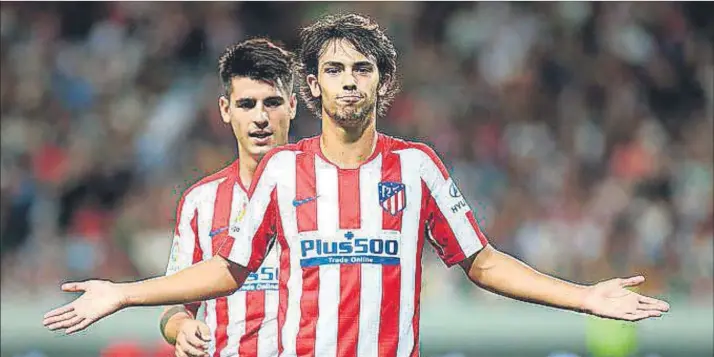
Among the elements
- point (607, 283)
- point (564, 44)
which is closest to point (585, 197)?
point (564, 44)

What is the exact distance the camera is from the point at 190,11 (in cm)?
1418

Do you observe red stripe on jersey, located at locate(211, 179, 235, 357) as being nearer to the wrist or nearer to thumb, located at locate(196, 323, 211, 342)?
thumb, located at locate(196, 323, 211, 342)

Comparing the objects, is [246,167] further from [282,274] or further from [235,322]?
[282,274]

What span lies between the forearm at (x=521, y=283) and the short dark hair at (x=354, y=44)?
715mm

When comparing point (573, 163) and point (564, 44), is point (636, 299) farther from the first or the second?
point (564, 44)

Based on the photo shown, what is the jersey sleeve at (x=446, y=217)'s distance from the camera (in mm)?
4980

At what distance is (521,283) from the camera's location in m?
4.93

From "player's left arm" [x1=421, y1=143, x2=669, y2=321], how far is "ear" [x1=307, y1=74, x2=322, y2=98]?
0.45m

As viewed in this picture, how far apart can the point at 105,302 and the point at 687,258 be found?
7755 mm

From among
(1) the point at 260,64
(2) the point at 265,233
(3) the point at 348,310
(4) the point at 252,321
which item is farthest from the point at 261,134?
(3) the point at 348,310

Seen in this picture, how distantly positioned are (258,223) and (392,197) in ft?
1.64

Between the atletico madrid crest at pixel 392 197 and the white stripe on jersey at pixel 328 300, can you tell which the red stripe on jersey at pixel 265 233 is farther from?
the atletico madrid crest at pixel 392 197

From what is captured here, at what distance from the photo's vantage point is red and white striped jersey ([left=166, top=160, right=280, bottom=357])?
5.95 metres

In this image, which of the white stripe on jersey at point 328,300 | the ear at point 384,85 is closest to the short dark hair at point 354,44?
the ear at point 384,85
